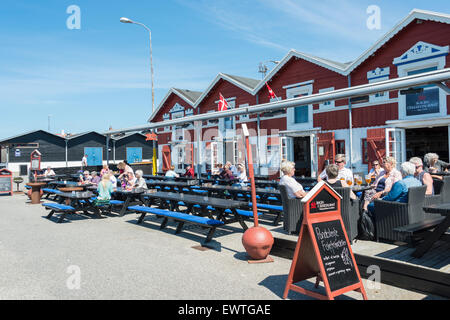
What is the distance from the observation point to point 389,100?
1366 cm

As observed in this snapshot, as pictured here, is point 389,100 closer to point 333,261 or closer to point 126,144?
point 333,261

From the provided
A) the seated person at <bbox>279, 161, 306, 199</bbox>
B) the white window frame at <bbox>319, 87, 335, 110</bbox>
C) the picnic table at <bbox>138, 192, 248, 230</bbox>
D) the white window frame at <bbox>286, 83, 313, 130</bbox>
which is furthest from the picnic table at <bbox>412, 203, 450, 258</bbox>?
the white window frame at <bbox>286, 83, 313, 130</bbox>

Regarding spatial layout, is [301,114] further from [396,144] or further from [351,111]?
[396,144]

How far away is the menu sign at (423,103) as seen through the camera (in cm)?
1246

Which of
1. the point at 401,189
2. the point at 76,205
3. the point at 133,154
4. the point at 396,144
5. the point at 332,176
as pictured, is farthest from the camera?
the point at 133,154

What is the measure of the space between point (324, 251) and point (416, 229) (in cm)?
144

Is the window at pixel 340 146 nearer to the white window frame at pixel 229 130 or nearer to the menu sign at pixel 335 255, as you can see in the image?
the white window frame at pixel 229 130

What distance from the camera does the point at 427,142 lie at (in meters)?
18.1

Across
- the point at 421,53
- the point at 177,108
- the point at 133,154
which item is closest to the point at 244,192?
the point at 421,53

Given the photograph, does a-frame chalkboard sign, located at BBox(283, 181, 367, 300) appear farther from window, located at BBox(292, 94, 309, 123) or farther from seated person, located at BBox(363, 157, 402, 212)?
window, located at BBox(292, 94, 309, 123)

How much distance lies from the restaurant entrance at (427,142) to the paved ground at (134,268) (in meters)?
13.1

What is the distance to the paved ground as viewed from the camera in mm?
4387
